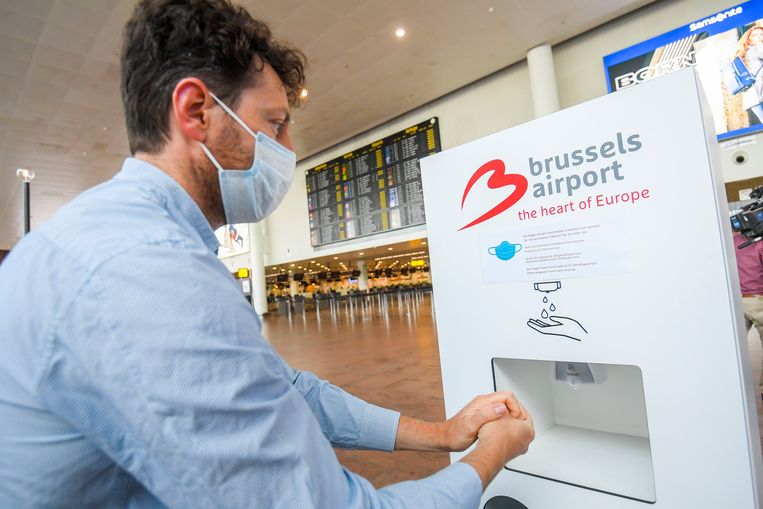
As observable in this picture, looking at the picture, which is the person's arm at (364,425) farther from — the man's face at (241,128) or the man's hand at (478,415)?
the man's face at (241,128)

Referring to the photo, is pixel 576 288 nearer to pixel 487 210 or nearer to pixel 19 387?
pixel 487 210

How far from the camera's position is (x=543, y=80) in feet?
17.6

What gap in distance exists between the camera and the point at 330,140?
830 cm

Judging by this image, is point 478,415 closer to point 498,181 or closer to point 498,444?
point 498,444

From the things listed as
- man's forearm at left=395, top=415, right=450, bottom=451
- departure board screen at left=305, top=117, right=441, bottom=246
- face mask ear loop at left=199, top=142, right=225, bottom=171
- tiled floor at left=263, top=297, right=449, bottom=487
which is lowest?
tiled floor at left=263, top=297, right=449, bottom=487

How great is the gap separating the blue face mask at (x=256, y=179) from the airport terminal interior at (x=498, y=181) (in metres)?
0.10

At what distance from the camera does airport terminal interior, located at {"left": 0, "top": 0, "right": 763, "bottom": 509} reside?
78cm

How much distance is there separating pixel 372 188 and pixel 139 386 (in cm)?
759

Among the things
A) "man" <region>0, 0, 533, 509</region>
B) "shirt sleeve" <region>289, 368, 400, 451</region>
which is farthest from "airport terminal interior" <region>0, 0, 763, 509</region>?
"man" <region>0, 0, 533, 509</region>

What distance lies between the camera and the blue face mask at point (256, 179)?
0.80 metres

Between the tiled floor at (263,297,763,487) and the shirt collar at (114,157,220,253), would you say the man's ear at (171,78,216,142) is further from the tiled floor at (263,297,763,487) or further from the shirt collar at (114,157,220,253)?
the tiled floor at (263,297,763,487)

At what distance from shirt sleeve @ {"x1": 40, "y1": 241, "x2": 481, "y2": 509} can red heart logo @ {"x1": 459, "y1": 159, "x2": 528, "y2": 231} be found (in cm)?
72

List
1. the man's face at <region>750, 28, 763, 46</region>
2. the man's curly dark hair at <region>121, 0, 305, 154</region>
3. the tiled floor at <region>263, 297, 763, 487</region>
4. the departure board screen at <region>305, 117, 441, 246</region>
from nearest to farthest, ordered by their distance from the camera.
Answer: the man's curly dark hair at <region>121, 0, 305, 154</region> < the tiled floor at <region>263, 297, 763, 487</region> < the man's face at <region>750, 28, 763, 46</region> < the departure board screen at <region>305, 117, 441, 246</region>

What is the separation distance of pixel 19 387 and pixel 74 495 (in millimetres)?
144
